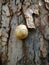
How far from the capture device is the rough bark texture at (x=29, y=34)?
4.66 feet

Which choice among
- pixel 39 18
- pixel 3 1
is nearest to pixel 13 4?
pixel 3 1

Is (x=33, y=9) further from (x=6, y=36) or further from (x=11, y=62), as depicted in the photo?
(x=11, y=62)

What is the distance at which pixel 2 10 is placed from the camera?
1.46 m

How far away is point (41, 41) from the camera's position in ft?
4.67

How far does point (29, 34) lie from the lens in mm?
1429

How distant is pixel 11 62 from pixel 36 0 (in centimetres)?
37

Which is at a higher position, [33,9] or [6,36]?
[33,9]

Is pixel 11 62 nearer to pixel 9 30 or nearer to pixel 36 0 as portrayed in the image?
pixel 9 30

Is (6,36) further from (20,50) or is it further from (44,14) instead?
(44,14)

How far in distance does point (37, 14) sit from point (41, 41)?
15 centimetres

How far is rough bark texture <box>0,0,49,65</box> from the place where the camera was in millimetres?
1419

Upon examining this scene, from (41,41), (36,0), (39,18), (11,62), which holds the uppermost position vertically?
(36,0)

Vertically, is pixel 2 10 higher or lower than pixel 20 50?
higher

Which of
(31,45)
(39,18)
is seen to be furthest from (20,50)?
(39,18)
